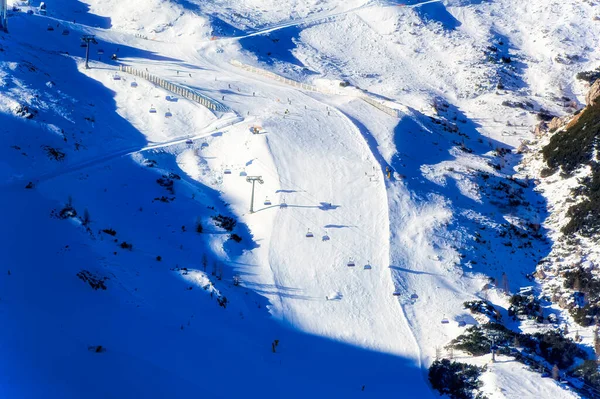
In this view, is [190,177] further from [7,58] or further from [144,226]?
[7,58]

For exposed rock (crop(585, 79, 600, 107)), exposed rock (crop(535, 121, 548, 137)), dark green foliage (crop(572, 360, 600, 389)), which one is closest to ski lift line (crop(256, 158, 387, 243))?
dark green foliage (crop(572, 360, 600, 389))

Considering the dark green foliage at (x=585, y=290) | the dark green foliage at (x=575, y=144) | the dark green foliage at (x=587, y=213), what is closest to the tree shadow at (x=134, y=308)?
the dark green foliage at (x=585, y=290)

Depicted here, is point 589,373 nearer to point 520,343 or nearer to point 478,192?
point 520,343

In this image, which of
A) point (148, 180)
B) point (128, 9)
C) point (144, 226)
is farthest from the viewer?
point (128, 9)

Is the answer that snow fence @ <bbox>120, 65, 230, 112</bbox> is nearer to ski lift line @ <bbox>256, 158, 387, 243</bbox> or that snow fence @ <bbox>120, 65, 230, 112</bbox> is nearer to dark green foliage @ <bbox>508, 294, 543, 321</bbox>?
ski lift line @ <bbox>256, 158, 387, 243</bbox>

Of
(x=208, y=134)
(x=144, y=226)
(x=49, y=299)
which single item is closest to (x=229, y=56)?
(x=208, y=134)

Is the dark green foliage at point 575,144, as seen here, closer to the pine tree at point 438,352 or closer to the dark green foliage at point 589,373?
the dark green foliage at point 589,373

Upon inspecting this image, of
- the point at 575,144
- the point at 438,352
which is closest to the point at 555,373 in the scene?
the point at 438,352
